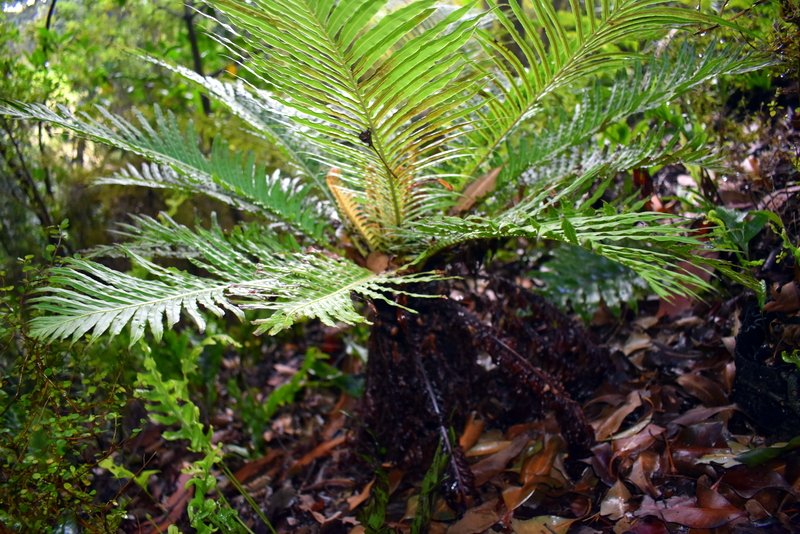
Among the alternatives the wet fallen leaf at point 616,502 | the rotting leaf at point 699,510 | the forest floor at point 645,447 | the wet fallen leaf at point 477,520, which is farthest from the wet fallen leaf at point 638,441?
the wet fallen leaf at point 477,520

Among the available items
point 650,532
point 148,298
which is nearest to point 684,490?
point 650,532

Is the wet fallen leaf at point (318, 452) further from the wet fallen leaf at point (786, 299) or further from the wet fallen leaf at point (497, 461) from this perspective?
the wet fallen leaf at point (786, 299)

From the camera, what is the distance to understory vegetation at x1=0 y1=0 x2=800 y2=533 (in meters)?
1.41

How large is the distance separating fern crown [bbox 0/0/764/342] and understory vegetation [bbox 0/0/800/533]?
0.01 metres

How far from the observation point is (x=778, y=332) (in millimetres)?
1599

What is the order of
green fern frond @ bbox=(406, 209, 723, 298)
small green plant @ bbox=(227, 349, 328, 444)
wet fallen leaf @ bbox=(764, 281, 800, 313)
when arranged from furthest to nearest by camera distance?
small green plant @ bbox=(227, 349, 328, 444), wet fallen leaf @ bbox=(764, 281, 800, 313), green fern frond @ bbox=(406, 209, 723, 298)

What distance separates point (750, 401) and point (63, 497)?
181 cm

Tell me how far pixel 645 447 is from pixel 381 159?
3.59 ft

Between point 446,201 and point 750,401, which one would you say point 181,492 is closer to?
point 446,201

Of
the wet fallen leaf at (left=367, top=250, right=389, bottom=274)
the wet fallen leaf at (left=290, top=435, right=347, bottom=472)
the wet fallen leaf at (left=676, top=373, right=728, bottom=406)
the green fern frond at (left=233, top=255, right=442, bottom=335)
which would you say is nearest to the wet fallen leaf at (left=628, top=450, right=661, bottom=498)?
the wet fallen leaf at (left=676, top=373, right=728, bottom=406)

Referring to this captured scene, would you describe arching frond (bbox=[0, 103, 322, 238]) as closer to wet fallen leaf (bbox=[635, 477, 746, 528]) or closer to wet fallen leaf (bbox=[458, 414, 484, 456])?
wet fallen leaf (bbox=[458, 414, 484, 456])

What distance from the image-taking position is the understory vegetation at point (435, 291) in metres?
1.41

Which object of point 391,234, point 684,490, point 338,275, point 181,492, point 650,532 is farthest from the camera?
point 181,492

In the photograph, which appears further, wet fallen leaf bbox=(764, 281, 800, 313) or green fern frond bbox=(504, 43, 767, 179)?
green fern frond bbox=(504, 43, 767, 179)
